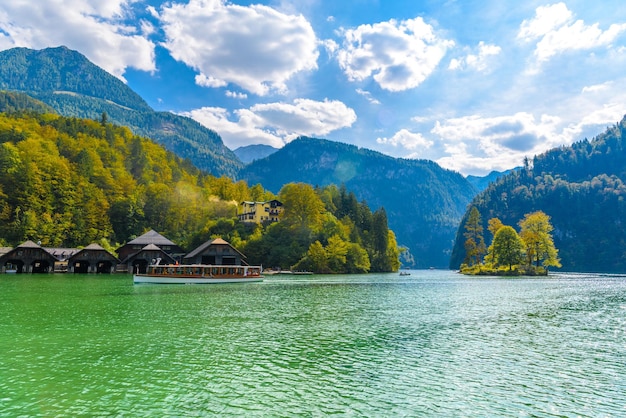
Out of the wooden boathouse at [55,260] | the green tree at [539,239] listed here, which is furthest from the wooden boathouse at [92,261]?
the green tree at [539,239]

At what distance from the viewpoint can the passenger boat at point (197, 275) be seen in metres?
72.5

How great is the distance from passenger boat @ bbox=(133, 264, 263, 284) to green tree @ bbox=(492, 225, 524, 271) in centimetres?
6268

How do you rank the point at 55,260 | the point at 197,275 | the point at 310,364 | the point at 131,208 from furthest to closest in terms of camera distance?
the point at 131,208
the point at 55,260
the point at 197,275
the point at 310,364

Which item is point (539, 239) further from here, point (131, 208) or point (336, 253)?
point (131, 208)

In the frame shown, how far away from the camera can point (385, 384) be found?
565 inches

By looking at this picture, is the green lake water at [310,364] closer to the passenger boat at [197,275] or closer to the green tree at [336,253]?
the passenger boat at [197,275]

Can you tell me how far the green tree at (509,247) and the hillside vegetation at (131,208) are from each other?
3762cm

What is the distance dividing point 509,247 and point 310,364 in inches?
4103

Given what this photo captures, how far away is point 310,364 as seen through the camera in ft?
55.6

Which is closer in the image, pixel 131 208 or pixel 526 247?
pixel 526 247

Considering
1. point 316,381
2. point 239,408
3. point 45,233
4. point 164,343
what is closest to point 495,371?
point 316,381

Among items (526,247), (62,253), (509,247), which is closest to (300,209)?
(509,247)

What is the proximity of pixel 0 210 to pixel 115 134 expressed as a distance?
61.6 metres

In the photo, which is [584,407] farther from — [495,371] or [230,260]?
[230,260]
